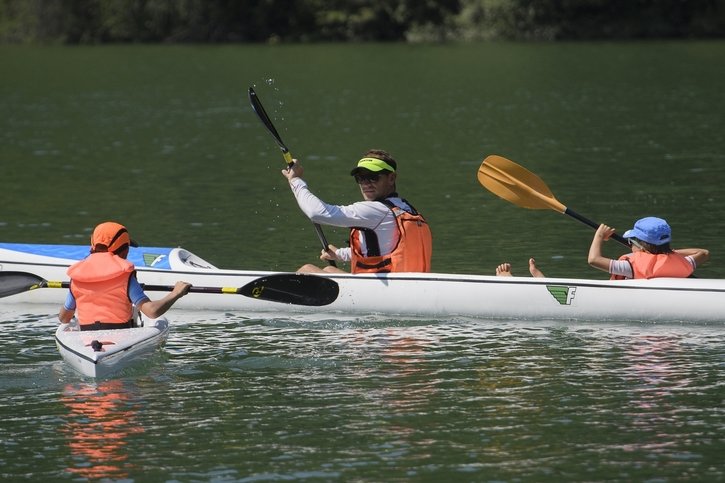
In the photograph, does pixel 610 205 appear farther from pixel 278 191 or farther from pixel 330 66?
pixel 330 66

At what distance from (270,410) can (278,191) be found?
12.2m

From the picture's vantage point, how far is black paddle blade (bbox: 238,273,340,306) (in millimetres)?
13039

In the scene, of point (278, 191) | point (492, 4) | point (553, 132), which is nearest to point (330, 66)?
point (492, 4)

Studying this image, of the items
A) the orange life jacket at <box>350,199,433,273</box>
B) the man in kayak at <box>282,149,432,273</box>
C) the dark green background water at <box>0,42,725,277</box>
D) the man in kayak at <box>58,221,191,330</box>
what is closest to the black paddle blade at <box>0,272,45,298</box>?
the man in kayak at <box>58,221,191,330</box>

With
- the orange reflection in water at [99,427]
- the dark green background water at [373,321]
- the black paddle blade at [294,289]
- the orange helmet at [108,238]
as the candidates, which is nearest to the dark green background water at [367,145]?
the dark green background water at [373,321]

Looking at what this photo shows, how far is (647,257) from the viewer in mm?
12766

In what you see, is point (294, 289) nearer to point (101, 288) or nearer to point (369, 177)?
point (369, 177)

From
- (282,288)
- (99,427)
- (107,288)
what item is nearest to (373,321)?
(282,288)

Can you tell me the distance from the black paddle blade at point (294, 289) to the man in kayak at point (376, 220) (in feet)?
1.09

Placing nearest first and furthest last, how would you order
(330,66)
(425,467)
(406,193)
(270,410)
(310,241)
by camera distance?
(425,467), (270,410), (310,241), (406,193), (330,66)

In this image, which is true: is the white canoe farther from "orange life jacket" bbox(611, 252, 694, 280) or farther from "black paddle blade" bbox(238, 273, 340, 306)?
"orange life jacket" bbox(611, 252, 694, 280)

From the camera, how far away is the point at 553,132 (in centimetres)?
2922

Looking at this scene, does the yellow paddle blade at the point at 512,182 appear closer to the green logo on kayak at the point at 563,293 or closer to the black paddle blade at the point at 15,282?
the green logo on kayak at the point at 563,293

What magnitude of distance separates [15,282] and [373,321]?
3.23 metres
